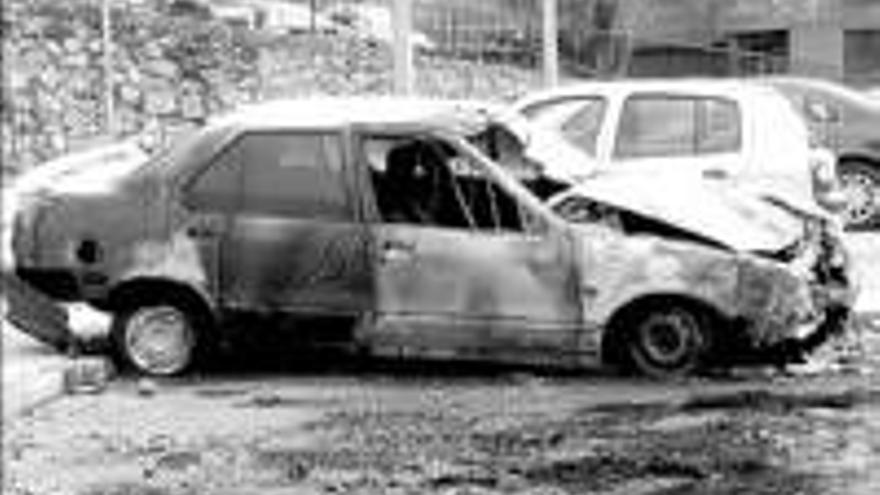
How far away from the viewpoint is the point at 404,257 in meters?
11.9

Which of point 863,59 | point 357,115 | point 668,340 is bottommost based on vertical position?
point 668,340

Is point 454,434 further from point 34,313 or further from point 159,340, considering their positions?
point 34,313

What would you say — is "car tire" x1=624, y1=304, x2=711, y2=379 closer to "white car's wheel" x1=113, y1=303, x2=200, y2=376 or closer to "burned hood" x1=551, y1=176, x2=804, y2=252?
"burned hood" x1=551, y1=176, x2=804, y2=252

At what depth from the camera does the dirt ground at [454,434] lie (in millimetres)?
8961

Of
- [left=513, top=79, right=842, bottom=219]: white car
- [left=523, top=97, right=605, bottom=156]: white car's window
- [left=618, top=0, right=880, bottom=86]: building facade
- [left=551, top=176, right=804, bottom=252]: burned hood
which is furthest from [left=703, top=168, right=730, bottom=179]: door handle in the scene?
[left=618, top=0, right=880, bottom=86]: building facade

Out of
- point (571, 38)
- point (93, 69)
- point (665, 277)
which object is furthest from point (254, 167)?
point (571, 38)

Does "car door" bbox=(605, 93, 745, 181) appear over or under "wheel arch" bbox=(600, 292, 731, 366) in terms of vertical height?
over

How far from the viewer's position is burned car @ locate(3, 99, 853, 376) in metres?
11.8

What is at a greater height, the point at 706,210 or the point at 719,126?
the point at 719,126

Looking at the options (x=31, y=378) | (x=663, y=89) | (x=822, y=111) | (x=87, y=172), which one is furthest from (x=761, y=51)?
(x=31, y=378)

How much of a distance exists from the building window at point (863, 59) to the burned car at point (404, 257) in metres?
Result: 22.1

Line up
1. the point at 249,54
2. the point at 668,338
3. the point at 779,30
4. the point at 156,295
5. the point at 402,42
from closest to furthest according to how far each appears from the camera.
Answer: the point at 668,338 < the point at 156,295 < the point at 402,42 < the point at 249,54 < the point at 779,30

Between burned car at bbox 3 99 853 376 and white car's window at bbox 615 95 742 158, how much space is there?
11.1 feet

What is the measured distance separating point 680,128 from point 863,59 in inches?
758
